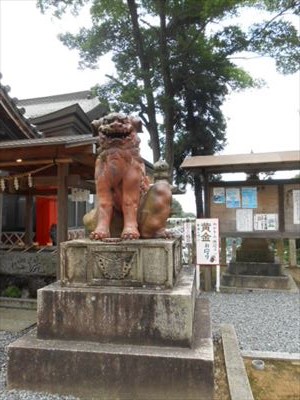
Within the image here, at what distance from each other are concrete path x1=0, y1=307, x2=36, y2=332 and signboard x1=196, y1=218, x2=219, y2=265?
371cm

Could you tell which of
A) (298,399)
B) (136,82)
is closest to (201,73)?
(136,82)

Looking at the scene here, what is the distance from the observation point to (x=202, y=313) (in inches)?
147

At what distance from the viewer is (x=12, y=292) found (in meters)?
6.23

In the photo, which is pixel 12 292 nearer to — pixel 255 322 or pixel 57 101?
pixel 255 322

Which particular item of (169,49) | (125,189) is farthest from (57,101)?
(125,189)

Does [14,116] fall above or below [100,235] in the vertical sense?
above

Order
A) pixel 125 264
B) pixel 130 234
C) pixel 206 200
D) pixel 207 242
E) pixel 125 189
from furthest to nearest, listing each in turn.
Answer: pixel 206 200 < pixel 207 242 < pixel 125 189 < pixel 130 234 < pixel 125 264

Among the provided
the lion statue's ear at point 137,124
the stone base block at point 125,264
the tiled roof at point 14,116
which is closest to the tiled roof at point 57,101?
the tiled roof at point 14,116

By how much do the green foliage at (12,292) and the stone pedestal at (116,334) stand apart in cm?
364

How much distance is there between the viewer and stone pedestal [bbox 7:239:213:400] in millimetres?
2516

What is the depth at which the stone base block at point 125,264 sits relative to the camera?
2.89 metres

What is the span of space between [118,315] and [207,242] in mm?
4940

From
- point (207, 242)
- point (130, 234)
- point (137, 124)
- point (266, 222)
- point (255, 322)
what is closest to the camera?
point (130, 234)

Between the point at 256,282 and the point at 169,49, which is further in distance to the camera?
the point at 169,49
